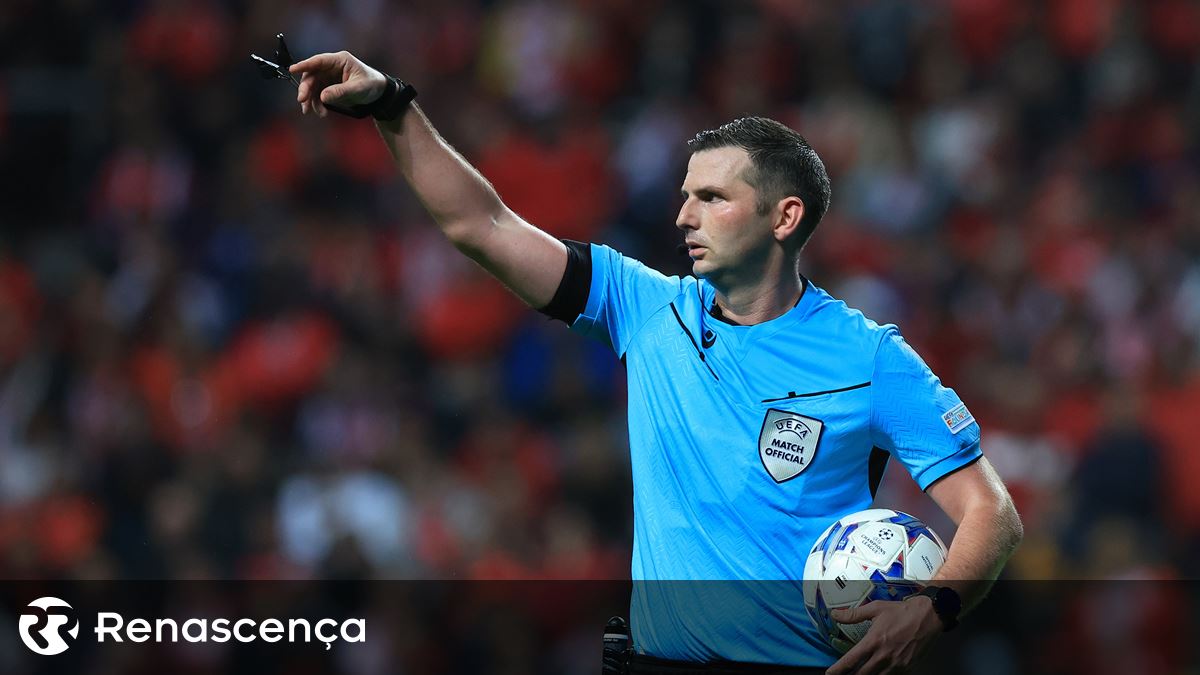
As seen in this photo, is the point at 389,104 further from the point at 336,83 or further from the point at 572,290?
the point at 572,290

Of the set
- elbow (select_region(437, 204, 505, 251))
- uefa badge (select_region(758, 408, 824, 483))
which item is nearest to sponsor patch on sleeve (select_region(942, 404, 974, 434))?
uefa badge (select_region(758, 408, 824, 483))

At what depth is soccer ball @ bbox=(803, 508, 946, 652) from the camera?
4.16 m

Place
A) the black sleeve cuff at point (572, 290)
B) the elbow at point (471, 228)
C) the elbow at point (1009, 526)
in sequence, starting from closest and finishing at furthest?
the elbow at point (1009, 526)
the elbow at point (471, 228)
the black sleeve cuff at point (572, 290)

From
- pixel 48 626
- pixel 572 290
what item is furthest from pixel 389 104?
pixel 48 626

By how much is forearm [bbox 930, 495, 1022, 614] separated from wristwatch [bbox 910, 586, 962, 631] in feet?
0.10

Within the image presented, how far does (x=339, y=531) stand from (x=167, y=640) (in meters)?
1.12

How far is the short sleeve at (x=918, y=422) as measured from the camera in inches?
174

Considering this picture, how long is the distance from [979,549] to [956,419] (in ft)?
1.34

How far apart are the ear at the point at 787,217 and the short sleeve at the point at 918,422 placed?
0.46 metres

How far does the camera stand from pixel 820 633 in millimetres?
4379

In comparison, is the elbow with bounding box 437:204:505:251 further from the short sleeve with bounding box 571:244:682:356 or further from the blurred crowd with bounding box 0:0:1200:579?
the blurred crowd with bounding box 0:0:1200:579

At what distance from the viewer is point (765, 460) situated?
4.43m

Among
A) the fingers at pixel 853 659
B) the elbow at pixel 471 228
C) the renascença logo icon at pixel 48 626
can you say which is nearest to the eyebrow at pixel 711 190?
the elbow at pixel 471 228

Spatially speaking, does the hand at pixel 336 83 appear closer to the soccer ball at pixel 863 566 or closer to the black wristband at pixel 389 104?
the black wristband at pixel 389 104
